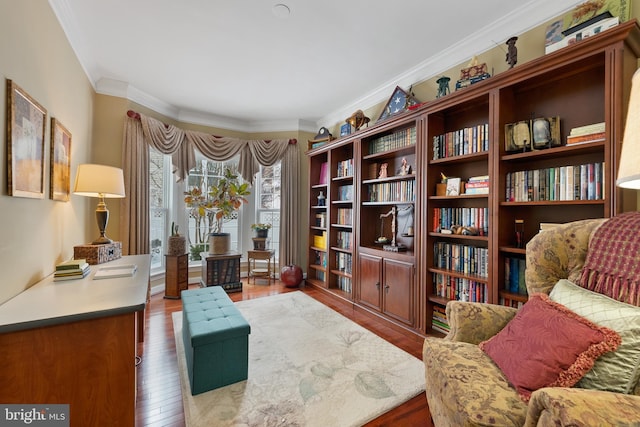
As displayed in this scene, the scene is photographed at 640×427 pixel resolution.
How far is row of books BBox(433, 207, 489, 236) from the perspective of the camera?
2.24 meters

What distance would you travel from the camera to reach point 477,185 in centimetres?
223

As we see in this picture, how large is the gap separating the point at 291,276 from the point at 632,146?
12.6 feet

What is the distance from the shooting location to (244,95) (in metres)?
3.61

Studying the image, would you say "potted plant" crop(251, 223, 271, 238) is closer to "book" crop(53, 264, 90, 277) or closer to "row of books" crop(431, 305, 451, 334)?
"book" crop(53, 264, 90, 277)

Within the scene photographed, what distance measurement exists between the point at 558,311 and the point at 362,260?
216 centimetres

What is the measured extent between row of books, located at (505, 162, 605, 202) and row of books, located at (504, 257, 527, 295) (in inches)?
18.0

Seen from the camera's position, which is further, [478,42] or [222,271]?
[222,271]

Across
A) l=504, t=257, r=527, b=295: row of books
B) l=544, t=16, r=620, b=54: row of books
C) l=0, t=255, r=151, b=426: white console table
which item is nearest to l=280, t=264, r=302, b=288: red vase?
l=504, t=257, r=527, b=295: row of books

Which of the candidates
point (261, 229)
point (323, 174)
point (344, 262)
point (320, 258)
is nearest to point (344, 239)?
point (344, 262)

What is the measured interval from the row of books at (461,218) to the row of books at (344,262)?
1316 millimetres

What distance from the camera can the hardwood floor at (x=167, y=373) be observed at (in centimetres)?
157

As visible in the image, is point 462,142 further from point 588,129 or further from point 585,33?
point 585,33

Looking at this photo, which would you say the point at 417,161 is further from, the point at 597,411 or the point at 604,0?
the point at 597,411

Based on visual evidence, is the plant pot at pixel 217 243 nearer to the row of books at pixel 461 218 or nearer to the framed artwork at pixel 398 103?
the framed artwork at pixel 398 103
